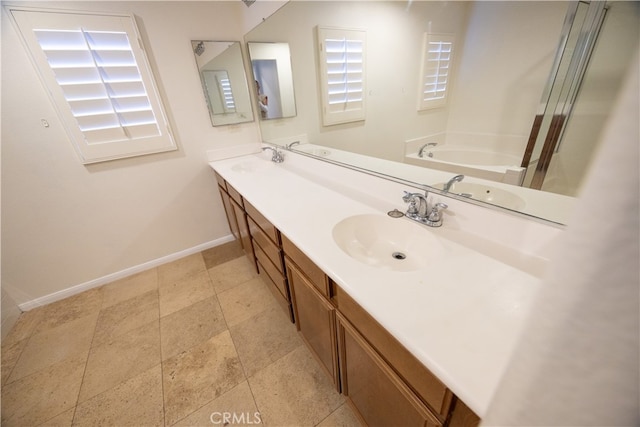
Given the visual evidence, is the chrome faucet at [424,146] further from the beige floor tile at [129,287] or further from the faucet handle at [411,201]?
the beige floor tile at [129,287]

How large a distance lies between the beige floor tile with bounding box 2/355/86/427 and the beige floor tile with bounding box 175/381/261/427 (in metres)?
0.68

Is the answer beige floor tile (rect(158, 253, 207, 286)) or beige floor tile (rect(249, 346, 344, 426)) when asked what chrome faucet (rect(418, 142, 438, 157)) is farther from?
beige floor tile (rect(158, 253, 207, 286))

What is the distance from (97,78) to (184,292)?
161cm

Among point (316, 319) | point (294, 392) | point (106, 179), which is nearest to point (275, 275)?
point (316, 319)

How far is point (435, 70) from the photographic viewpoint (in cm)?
91

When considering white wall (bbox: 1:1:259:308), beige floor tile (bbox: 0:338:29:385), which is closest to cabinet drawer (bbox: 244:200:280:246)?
white wall (bbox: 1:1:259:308)

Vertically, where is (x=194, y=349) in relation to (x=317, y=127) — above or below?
below

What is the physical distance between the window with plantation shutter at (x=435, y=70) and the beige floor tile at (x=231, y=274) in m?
1.75

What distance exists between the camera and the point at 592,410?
23 cm

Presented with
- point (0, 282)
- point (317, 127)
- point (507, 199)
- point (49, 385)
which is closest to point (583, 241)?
point (507, 199)

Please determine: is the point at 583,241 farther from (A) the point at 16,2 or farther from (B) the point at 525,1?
(A) the point at 16,2

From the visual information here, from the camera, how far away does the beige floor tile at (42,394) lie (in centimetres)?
114

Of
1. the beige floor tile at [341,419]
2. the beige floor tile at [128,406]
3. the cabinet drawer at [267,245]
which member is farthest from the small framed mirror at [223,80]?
the beige floor tile at [341,419]

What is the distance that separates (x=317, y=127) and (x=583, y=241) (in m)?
1.54
